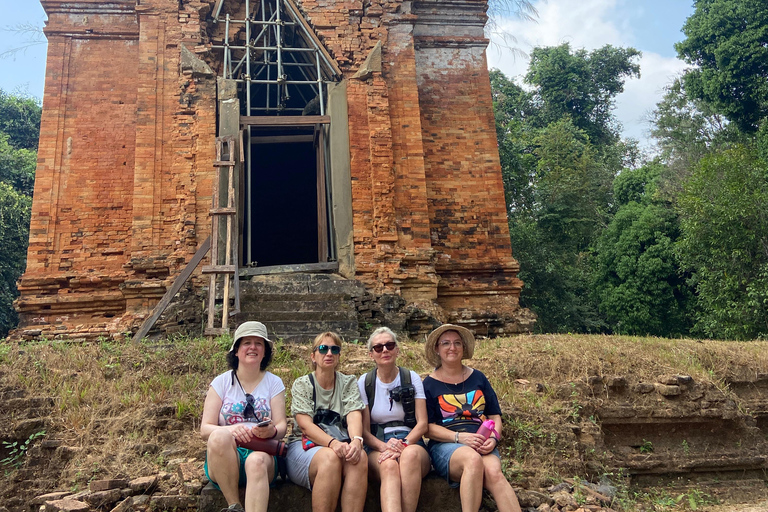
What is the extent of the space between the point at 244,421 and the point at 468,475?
4.81 ft

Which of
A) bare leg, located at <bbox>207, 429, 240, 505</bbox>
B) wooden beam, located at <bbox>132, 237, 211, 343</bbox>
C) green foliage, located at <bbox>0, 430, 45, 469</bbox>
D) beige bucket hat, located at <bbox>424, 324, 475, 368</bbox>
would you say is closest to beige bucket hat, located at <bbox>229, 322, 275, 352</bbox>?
bare leg, located at <bbox>207, 429, 240, 505</bbox>

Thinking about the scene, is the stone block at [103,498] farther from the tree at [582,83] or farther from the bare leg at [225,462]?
the tree at [582,83]

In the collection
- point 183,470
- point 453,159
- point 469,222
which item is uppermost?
point 453,159

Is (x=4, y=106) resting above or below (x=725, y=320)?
above

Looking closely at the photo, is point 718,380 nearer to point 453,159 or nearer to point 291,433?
point 291,433

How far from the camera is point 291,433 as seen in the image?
186 inches

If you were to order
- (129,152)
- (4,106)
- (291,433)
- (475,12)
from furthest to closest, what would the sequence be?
(4,106) < (475,12) < (129,152) < (291,433)

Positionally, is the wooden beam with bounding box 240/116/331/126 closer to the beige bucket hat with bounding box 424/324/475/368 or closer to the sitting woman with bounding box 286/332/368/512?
the beige bucket hat with bounding box 424/324/475/368

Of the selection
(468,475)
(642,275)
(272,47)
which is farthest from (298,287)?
(642,275)

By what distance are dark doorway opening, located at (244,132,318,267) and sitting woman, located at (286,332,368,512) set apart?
39.6ft

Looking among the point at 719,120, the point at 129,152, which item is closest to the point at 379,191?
the point at 129,152

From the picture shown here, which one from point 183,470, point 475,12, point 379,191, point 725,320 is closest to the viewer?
point 183,470

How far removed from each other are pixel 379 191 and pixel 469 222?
209cm

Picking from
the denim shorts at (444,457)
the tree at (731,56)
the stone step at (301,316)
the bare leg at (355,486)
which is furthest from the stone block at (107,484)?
the tree at (731,56)
